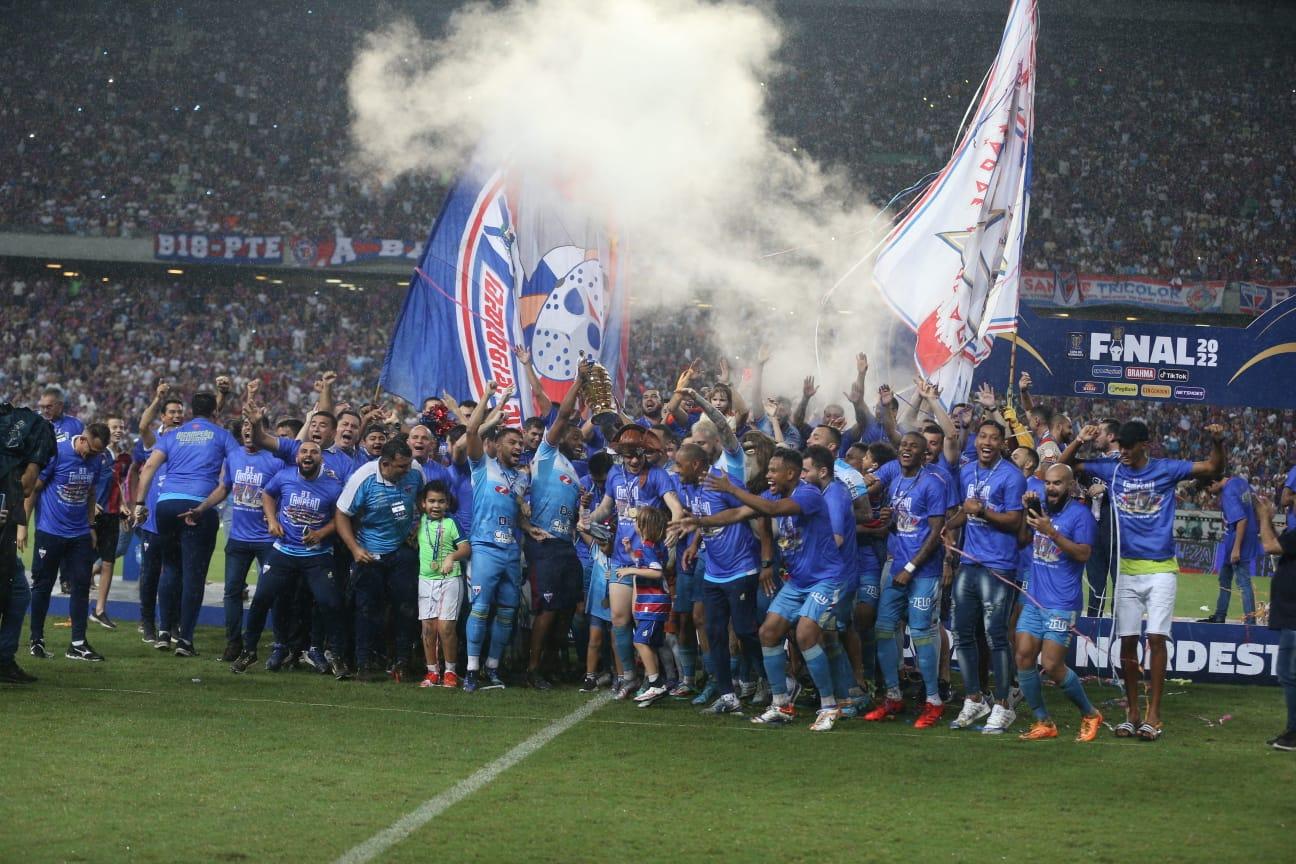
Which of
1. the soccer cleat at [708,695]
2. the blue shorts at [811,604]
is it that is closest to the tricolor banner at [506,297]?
the soccer cleat at [708,695]

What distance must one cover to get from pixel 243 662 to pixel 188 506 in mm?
1481

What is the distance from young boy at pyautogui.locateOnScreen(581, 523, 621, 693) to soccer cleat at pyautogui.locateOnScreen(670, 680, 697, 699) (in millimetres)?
391

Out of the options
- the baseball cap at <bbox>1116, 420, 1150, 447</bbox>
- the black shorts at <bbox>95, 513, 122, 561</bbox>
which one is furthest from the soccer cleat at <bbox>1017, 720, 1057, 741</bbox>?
the black shorts at <bbox>95, 513, 122, 561</bbox>

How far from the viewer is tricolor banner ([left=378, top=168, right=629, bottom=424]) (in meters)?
11.5

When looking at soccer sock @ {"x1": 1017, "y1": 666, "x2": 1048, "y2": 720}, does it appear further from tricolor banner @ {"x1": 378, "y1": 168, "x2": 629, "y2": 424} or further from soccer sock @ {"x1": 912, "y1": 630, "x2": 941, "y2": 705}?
tricolor banner @ {"x1": 378, "y1": 168, "x2": 629, "y2": 424}

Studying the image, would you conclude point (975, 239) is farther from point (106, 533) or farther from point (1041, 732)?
point (106, 533)

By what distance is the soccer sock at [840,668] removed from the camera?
8.51 meters

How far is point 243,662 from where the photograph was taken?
9688 mm

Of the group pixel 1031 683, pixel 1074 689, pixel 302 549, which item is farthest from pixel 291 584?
pixel 1074 689

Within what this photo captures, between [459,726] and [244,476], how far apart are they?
336 cm

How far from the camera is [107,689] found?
28.5 feet

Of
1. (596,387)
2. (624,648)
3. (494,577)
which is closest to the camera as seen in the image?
(624,648)

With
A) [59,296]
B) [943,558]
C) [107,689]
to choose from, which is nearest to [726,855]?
[943,558]

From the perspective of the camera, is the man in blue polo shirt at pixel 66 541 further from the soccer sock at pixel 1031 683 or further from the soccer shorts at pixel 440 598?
the soccer sock at pixel 1031 683
